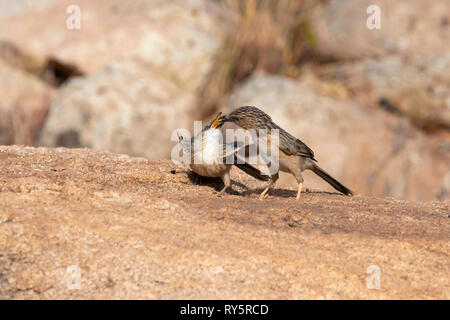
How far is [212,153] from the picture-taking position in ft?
16.3

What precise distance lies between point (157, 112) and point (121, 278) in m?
7.80

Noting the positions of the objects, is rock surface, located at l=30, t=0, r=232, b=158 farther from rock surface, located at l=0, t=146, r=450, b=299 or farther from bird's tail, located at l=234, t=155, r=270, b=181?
rock surface, located at l=0, t=146, r=450, b=299

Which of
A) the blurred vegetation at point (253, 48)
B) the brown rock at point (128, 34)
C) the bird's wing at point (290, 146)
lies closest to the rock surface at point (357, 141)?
the blurred vegetation at point (253, 48)

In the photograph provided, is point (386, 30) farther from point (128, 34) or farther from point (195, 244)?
point (195, 244)

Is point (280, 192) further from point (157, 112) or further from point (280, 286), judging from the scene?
point (157, 112)

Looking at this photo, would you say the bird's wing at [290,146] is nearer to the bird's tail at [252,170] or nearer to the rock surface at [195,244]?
the bird's tail at [252,170]

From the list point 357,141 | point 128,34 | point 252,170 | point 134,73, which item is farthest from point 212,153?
point 128,34

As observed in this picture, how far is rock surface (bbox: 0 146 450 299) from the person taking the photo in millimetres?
3258

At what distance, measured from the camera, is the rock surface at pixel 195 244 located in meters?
3.26

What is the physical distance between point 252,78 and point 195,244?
7676 millimetres

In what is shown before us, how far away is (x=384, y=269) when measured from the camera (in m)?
3.56

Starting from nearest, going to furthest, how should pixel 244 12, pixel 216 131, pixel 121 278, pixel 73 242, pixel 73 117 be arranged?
pixel 121 278 → pixel 73 242 → pixel 216 131 → pixel 73 117 → pixel 244 12

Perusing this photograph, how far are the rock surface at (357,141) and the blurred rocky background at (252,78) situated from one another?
25mm
